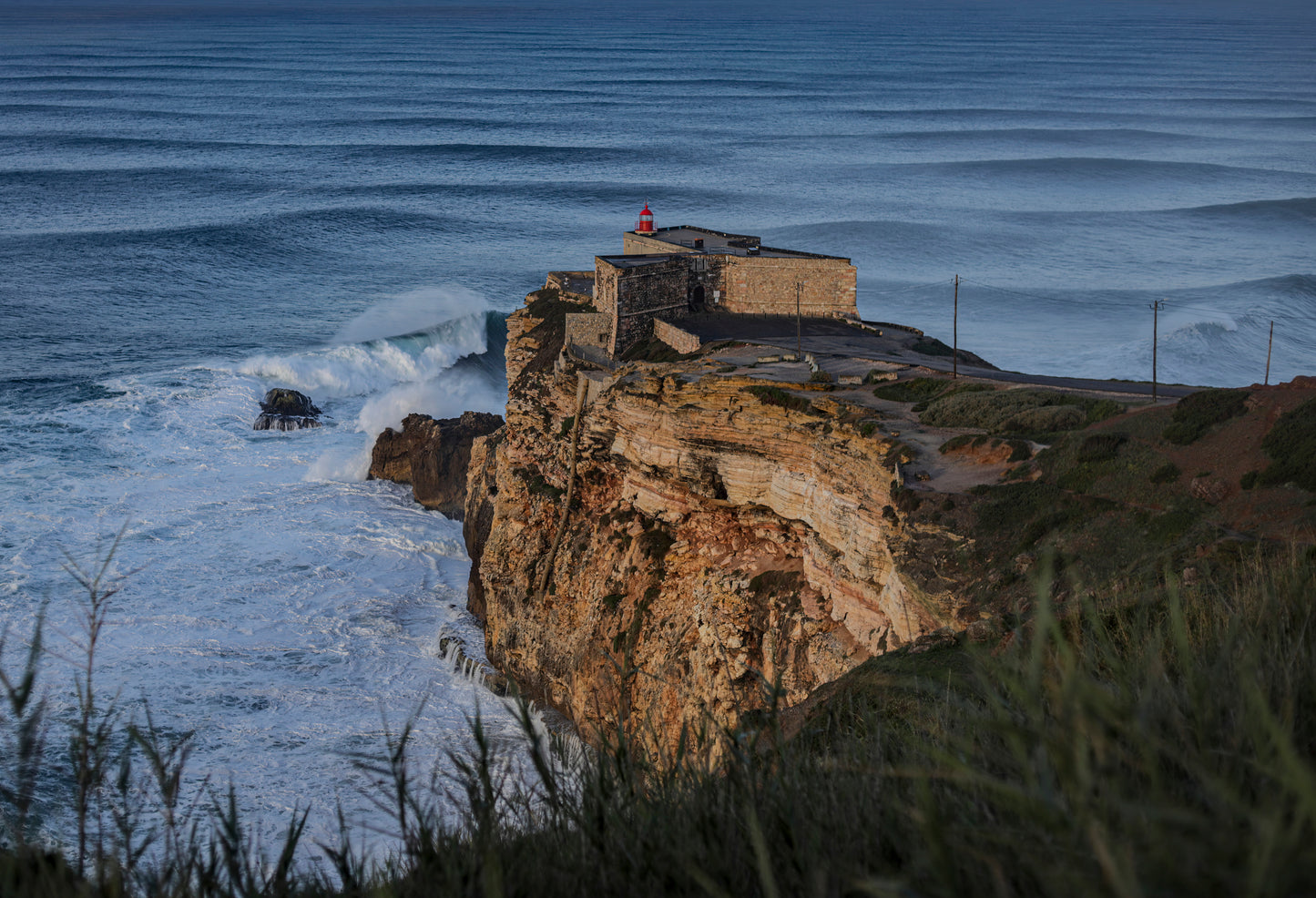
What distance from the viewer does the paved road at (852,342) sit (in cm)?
2395

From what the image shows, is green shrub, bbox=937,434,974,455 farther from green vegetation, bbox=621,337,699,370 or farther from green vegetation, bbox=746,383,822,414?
green vegetation, bbox=621,337,699,370

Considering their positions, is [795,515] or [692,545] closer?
[795,515]

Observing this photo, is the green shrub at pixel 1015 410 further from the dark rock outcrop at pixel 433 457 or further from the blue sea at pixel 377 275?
the dark rock outcrop at pixel 433 457

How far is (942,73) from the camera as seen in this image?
6373 inches

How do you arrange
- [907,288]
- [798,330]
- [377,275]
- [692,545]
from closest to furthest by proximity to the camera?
[692,545]
[798,330]
[907,288]
[377,275]

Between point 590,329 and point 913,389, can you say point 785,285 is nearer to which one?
point 590,329

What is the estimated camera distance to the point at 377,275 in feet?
197

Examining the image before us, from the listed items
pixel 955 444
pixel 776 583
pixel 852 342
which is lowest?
pixel 776 583

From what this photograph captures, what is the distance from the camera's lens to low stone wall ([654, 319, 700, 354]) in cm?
2747

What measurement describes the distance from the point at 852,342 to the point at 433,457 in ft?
46.2

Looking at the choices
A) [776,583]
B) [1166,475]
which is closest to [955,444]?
[1166,475]

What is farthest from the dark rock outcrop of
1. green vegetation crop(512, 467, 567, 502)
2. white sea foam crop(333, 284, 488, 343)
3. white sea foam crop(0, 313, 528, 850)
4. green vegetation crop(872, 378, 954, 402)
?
white sea foam crop(333, 284, 488, 343)

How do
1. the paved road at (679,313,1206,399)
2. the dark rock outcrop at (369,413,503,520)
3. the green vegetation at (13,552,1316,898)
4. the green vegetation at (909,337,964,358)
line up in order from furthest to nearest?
the dark rock outcrop at (369,413,503,520)
the green vegetation at (909,337,964,358)
the paved road at (679,313,1206,399)
the green vegetation at (13,552,1316,898)

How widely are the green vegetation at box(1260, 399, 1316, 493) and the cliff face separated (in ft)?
13.1
